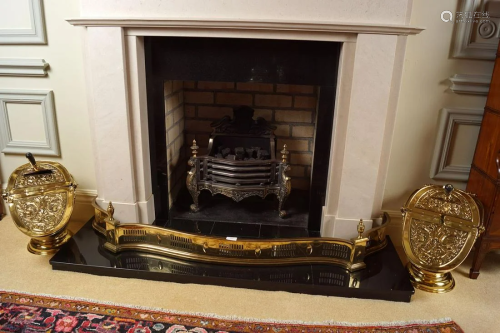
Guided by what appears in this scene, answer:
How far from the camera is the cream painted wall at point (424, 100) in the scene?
1.89 metres

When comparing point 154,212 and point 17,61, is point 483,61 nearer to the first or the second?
point 154,212

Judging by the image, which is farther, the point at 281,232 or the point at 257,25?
the point at 281,232

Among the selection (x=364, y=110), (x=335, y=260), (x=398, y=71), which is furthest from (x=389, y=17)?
(x=335, y=260)

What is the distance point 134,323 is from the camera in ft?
5.31

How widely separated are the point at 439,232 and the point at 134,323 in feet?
4.61

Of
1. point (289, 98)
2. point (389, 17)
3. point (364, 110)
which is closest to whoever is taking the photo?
point (389, 17)

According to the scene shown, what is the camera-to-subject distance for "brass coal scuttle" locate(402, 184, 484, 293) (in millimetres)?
1837

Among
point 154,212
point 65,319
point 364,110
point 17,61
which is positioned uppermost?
point 17,61

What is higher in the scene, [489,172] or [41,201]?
[489,172]

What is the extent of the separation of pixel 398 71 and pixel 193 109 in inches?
50.5

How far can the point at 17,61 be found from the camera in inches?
83.9

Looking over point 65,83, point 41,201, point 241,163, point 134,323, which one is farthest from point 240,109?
point 134,323

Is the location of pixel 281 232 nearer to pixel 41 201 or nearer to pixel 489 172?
pixel 489 172

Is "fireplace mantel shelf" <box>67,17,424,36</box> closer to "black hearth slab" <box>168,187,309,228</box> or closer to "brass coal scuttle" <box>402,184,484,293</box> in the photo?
"brass coal scuttle" <box>402,184,484,293</box>
